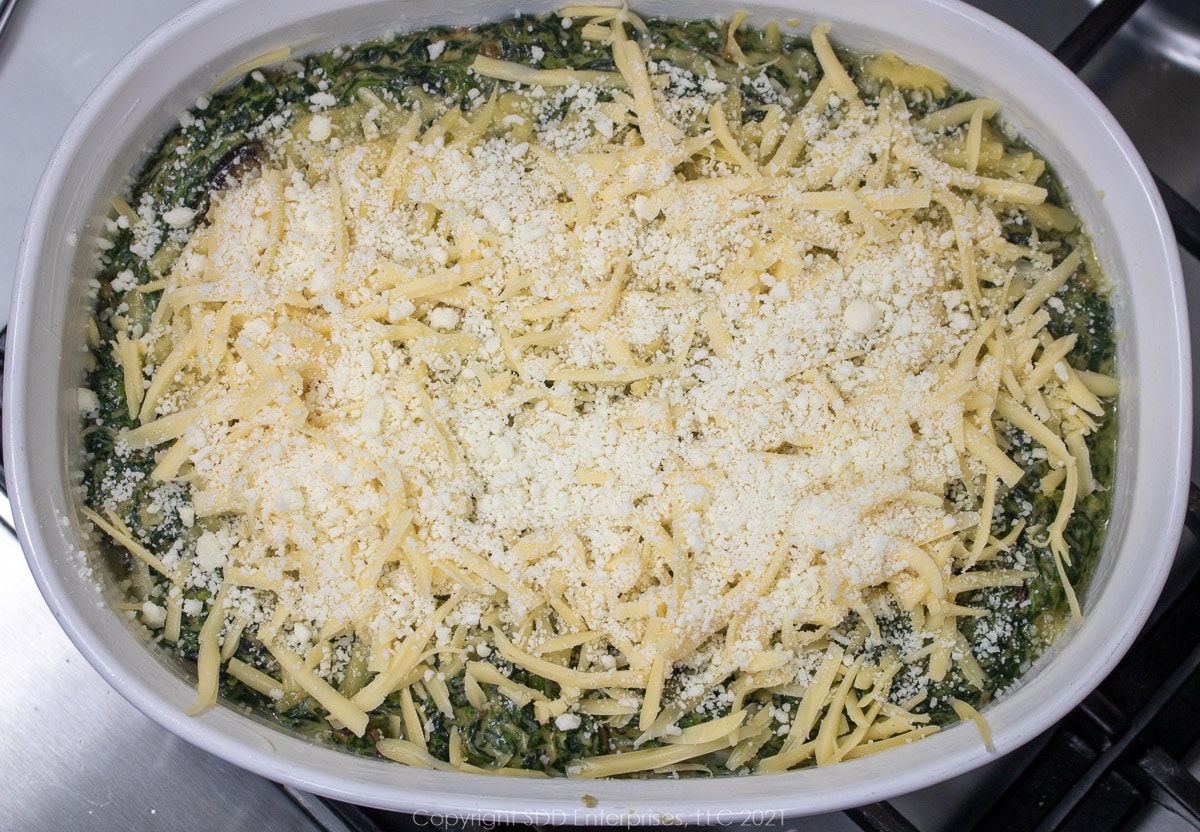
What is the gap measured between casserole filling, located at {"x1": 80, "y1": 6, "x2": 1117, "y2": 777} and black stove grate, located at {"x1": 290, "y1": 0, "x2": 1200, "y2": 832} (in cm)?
25

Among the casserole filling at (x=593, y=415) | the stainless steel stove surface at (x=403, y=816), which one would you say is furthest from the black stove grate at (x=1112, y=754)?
the casserole filling at (x=593, y=415)

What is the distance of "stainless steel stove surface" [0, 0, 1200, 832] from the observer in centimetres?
149

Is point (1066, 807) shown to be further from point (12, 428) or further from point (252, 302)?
point (12, 428)

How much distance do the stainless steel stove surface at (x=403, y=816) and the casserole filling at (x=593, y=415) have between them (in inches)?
11.3

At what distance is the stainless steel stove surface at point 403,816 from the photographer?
1488mm

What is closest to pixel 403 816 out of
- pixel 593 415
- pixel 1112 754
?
pixel 593 415

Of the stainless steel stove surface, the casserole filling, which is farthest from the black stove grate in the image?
the casserole filling

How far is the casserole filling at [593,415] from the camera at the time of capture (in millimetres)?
1271

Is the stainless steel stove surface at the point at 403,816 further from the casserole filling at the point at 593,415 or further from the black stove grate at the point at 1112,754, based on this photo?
the casserole filling at the point at 593,415

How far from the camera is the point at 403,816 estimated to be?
60.6 inches

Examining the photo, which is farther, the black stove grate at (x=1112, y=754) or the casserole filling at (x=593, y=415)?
the black stove grate at (x=1112, y=754)

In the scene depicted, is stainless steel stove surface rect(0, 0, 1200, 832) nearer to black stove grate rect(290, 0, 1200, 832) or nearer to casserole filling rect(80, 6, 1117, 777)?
black stove grate rect(290, 0, 1200, 832)

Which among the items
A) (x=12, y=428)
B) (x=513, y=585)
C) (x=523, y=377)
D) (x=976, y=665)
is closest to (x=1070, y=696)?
(x=976, y=665)

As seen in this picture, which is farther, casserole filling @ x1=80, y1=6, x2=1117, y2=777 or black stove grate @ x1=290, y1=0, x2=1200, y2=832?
black stove grate @ x1=290, y1=0, x2=1200, y2=832
